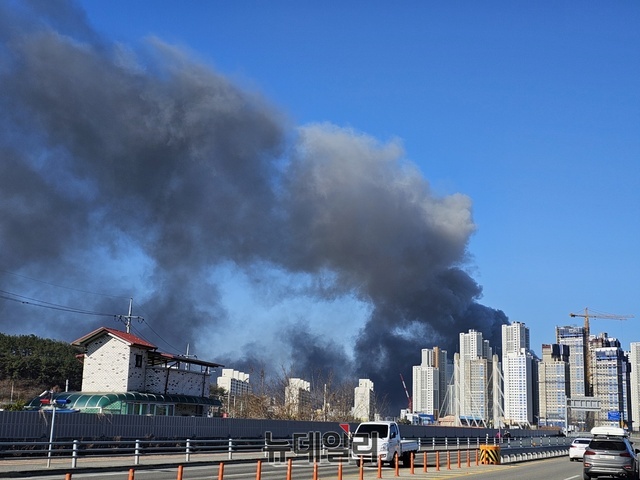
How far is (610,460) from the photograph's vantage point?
28188mm

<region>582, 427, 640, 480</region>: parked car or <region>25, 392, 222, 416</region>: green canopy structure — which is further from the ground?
<region>25, 392, 222, 416</region>: green canopy structure

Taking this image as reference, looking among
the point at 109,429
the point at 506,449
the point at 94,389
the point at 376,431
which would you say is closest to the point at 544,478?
the point at 376,431

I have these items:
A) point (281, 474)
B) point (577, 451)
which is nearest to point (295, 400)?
point (577, 451)

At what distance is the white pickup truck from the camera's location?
35438 mm

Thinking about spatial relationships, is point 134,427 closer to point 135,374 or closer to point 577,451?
point 135,374

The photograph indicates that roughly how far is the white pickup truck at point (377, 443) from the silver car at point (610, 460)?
9310 millimetres

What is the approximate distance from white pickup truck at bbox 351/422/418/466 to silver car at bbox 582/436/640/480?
931cm

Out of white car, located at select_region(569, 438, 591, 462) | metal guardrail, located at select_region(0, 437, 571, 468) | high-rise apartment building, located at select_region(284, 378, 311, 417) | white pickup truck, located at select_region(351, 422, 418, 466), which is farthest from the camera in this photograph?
high-rise apartment building, located at select_region(284, 378, 311, 417)

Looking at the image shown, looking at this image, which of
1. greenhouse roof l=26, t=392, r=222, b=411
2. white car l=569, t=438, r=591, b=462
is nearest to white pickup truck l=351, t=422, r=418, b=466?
white car l=569, t=438, r=591, b=462

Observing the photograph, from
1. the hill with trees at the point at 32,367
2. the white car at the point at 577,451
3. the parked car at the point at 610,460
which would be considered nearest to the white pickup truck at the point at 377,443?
the parked car at the point at 610,460

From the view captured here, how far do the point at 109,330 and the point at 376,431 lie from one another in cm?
3575

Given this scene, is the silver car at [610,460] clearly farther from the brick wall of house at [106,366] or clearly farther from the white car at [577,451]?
the brick wall of house at [106,366]

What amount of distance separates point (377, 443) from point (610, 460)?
436 inches

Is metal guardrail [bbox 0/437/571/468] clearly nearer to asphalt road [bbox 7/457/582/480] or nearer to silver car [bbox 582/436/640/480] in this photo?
asphalt road [bbox 7/457/582/480]
